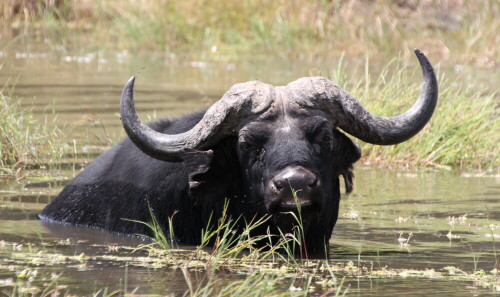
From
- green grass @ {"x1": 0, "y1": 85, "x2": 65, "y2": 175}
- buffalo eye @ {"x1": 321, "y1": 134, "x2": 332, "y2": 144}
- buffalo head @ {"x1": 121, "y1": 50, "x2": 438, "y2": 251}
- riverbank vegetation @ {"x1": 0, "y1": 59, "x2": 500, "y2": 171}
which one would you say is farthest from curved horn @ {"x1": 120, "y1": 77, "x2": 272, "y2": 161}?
riverbank vegetation @ {"x1": 0, "y1": 59, "x2": 500, "y2": 171}

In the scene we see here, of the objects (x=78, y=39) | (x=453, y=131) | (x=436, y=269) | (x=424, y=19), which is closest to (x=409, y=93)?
(x=453, y=131)

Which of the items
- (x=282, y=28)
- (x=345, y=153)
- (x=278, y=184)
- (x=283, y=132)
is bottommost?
(x=278, y=184)

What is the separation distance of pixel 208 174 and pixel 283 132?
1.97ft

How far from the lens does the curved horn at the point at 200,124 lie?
6629 millimetres

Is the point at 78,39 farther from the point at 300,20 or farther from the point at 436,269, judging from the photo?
the point at 436,269

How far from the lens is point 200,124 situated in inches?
265

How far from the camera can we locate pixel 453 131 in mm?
10633

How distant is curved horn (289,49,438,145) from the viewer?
6.70 m

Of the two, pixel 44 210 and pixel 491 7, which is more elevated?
pixel 491 7

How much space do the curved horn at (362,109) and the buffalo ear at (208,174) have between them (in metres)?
0.63

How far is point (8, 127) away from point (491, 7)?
13.2m

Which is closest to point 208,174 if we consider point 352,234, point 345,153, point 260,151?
point 260,151

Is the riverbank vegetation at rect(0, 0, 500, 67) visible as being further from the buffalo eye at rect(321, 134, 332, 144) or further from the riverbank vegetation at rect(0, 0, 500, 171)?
the buffalo eye at rect(321, 134, 332, 144)

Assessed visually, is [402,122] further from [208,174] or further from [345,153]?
[208,174]
